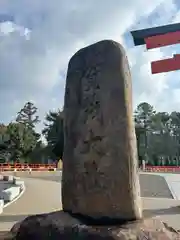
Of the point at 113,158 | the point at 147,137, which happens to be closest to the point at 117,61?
the point at 113,158

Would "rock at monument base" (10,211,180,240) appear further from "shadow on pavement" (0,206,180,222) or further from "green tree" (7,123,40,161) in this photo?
"green tree" (7,123,40,161)

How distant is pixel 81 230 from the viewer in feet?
12.1

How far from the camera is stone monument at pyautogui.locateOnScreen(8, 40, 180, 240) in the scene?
3.84 meters

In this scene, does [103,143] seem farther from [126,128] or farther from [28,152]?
[28,152]

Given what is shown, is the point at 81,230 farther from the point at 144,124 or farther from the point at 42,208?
the point at 144,124

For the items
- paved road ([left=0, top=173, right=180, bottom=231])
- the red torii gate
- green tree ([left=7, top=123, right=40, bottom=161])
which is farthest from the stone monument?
green tree ([left=7, top=123, right=40, bottom=161])

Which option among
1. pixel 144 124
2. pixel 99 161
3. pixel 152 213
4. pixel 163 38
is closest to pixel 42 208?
pixel 152 213

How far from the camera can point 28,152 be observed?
4472 centimetres

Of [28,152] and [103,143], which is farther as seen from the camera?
[28,152]

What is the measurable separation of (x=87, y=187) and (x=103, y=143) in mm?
498

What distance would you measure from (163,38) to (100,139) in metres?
9.58

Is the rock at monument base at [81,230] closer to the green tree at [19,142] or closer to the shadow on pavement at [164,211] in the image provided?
the shadow on pavement at [164,211]

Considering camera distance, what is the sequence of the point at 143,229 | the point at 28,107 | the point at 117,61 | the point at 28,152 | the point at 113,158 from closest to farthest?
the point at 143,229, the point at 113,158, the point at 117,61, the point at 28,152, the point at 28,107

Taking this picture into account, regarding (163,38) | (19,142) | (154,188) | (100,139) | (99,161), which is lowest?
(154,188)
